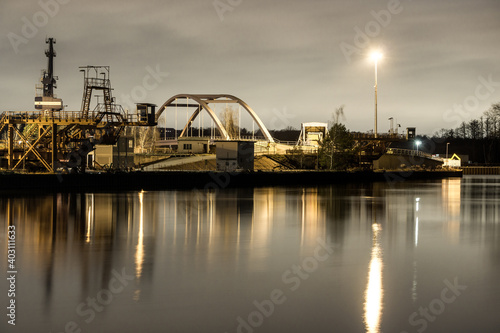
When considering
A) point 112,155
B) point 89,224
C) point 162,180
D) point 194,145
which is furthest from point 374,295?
point 194,145

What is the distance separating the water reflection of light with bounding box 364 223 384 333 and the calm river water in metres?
0.04

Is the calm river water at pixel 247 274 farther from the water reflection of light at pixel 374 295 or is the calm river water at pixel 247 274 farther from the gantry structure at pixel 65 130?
the gantry structure at pixel 65 130

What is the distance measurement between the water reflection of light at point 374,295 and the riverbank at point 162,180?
3682 cm

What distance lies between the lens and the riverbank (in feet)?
163

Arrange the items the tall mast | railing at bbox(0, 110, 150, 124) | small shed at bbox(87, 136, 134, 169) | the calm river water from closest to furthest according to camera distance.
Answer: the calm river water, railing at bbox(0, 110, 150, 124), small shed at bbox(87, 136, 134, 169), the tall mast

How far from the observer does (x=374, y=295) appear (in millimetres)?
13125

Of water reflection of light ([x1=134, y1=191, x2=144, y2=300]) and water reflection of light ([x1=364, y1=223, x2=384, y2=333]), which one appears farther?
water reflection of light ([x1=134, y1=191, x2=144, y2=300])

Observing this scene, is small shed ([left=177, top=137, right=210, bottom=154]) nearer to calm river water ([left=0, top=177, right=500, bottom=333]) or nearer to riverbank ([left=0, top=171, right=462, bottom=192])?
Answer: riverbank ([left=0, top=171, right=462, bottom=192])

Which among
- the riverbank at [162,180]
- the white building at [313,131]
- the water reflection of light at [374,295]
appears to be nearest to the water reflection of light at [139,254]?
the water reflection of light at [374,295]

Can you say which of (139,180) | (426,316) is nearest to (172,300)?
(426,316)

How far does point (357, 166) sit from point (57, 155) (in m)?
62.7

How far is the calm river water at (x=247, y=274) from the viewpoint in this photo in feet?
36.9

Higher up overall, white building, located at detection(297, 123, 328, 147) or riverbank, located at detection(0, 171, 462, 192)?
white building, located at detection(297, 123, 328, 147)

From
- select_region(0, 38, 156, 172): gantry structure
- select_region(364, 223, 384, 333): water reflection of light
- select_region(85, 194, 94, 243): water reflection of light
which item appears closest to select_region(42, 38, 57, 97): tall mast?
select_region(0, 38, 156, 172): gantry structure
